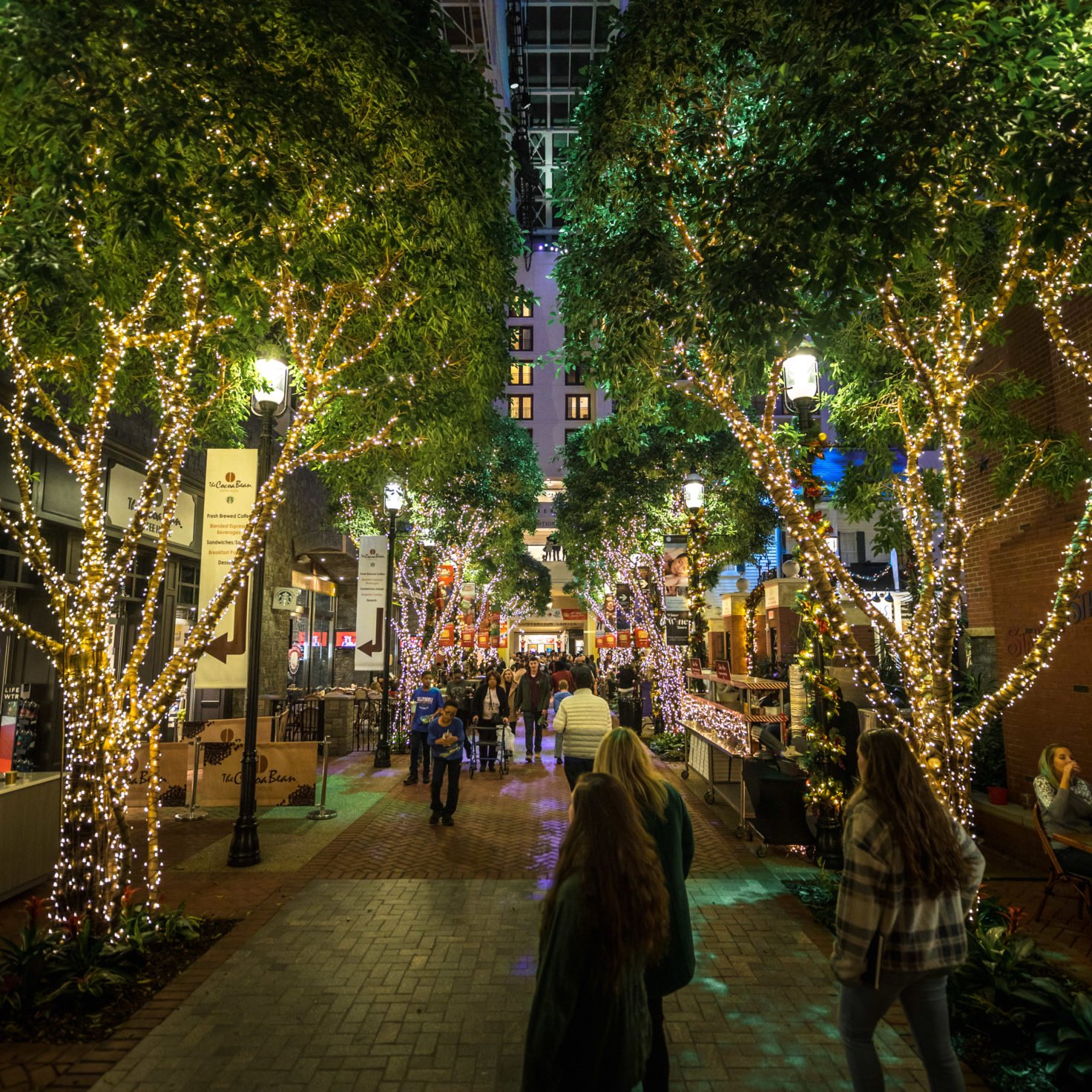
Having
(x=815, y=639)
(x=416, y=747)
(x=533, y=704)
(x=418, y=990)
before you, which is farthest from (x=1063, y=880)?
(x=533, y=704)

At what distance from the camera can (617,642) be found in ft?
91.7

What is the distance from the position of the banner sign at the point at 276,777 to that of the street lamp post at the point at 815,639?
6.45m

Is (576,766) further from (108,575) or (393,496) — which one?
(393,496)

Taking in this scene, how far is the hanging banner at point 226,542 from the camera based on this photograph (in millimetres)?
7707

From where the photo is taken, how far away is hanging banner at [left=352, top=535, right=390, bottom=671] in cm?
1492

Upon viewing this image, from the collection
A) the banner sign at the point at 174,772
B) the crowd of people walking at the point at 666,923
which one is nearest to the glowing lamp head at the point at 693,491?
the banner sign at the point at 174,772

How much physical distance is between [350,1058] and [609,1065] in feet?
8.51

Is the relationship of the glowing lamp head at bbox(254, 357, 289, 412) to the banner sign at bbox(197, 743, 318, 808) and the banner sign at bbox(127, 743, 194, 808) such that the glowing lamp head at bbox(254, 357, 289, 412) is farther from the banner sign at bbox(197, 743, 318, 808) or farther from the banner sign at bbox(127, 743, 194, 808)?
the banner sign at bbox(127, 743, 194, 808)

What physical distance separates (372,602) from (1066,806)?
466 inches

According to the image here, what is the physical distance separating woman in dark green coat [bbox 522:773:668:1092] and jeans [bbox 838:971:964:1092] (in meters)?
1.29

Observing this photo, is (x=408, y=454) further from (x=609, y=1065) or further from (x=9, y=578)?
(x=609, y=1065)

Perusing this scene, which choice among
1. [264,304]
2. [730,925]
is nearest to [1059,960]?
[730,925]

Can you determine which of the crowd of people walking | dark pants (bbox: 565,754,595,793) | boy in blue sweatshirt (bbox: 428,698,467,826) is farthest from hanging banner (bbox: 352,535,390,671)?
the crowd of people walking

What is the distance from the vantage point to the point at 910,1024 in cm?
324
